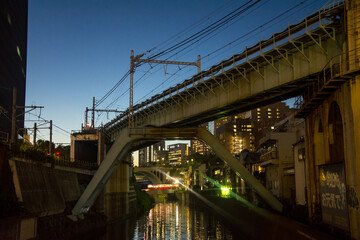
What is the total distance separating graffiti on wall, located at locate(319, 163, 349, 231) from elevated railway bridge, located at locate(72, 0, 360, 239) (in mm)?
638

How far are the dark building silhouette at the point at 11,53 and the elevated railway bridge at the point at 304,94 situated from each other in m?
32.0

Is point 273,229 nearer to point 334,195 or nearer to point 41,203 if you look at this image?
point 334,195

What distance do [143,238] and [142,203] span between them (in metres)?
43.4

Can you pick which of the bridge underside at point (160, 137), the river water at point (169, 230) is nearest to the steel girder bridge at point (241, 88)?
the bridge underside at point (160, 137)

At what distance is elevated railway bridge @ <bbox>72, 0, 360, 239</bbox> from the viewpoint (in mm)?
25828

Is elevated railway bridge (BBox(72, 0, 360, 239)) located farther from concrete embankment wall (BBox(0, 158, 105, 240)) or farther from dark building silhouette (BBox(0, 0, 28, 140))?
dark building silhouette (BBox(0, 0, 28, 140))

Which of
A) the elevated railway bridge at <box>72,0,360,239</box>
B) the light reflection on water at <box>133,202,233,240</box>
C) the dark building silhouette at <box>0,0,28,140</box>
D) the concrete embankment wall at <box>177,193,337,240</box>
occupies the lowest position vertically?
the light reflection on water at <box>133,202,233,240</box>

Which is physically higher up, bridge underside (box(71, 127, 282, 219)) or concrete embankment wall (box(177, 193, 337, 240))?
bridge underside (box(71, 127, 282, 219))

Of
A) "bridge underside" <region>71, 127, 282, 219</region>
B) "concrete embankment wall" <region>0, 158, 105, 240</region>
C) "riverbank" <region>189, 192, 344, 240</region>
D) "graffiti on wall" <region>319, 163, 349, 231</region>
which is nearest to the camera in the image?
"concrete embankment wall" <region>0, 158, 105, 240</region>

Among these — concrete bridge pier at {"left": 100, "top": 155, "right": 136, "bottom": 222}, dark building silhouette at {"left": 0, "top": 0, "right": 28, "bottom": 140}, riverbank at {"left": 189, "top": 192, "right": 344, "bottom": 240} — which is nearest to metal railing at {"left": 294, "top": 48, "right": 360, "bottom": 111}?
riverbank at {"left": 189, "top": 192, "right": 344, "bottom": 240}

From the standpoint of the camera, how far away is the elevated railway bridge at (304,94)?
84.7 ft

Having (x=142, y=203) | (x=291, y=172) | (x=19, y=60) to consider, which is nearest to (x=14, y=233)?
(x=291, y=172)

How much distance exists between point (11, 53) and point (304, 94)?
64696 mm

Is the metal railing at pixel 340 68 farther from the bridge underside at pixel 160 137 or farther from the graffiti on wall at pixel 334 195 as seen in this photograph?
the bridge underside at pixel 160 137
